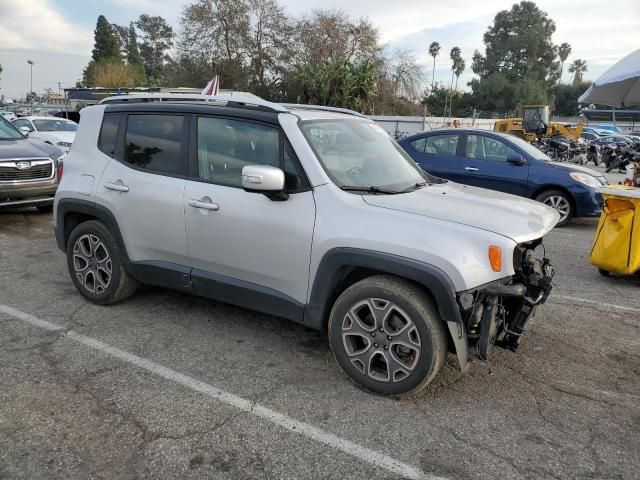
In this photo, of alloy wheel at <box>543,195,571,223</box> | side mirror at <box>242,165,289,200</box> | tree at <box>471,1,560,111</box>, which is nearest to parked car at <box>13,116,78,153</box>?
alloy wheel at <box>543,195,571,223</box>

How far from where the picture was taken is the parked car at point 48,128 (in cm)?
1302

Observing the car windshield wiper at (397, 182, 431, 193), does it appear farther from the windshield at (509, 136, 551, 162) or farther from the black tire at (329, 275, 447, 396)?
the windshield at (509, 136, 551, 162)

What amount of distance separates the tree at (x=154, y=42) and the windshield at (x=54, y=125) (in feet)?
300

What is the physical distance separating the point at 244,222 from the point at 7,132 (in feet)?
24.2

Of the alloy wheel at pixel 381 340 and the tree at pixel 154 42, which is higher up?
the tree at pixel 154 42

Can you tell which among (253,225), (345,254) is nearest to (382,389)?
(345,254)

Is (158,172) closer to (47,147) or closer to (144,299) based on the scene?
(144,299)

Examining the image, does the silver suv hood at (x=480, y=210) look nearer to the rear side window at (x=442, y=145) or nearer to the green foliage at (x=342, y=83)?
the rear side window at (x=442, y=145)

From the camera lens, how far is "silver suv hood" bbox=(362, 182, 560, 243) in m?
3.08

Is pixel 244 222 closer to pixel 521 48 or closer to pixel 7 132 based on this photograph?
pixel 7 132

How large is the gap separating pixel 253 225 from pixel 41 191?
5928 millimetres

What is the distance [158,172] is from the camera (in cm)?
405

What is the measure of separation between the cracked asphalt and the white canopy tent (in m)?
4.47

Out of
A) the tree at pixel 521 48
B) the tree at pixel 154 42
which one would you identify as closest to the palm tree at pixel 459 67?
the tree at pixel 521 48
